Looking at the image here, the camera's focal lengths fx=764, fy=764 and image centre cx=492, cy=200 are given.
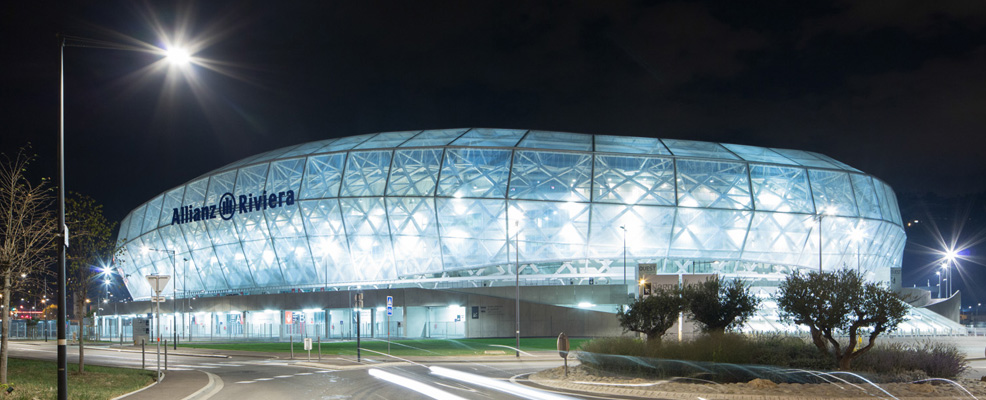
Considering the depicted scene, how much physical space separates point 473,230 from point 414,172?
6.89 metres

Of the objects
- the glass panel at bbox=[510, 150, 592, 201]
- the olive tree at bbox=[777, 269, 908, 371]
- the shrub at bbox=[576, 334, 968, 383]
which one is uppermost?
the glass panel at bbox=[510, 150, 592, 201]

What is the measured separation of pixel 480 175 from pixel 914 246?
120m

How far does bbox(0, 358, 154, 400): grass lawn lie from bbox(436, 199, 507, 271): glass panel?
34.6 m

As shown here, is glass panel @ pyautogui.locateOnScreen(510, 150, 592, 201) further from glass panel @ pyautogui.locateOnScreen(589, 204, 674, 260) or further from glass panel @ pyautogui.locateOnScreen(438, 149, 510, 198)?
glass panel @ pyautogui.locateOnScreen(589, 204, 674, 260)

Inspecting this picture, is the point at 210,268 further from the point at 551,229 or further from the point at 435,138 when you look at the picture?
the point at 551,229

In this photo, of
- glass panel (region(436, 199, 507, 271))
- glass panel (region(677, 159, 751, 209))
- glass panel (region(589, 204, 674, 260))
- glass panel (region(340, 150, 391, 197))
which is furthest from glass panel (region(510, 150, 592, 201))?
glass panel (region(340, 150, 391, 197))

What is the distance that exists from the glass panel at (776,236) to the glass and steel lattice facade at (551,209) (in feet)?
0.37

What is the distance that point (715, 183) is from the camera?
201 feet

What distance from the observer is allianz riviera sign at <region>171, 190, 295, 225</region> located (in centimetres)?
6769

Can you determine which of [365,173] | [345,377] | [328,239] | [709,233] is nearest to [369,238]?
[328,239]

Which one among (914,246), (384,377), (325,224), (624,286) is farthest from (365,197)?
(914,246)

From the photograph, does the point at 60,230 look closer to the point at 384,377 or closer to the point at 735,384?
the point at 384,377

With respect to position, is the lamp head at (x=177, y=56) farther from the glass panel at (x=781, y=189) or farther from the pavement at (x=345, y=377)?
the glass panel at (x=781, y=189)

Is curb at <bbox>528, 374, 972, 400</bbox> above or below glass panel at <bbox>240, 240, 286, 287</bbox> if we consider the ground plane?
below
